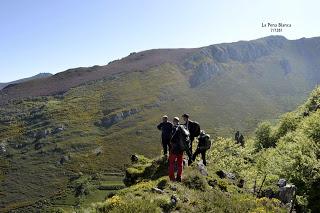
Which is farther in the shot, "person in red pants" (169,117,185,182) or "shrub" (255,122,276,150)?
"shrub" (255,122,276,150)

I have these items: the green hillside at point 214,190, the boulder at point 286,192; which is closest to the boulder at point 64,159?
the green hillside at point 214,190

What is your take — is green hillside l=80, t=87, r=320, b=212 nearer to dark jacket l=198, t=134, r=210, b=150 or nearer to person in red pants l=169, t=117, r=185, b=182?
person in red pants l=169, t=117, r=185, b=182

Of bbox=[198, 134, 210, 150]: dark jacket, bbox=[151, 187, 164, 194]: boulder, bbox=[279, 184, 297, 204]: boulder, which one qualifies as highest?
bbox=[198, 134, 210, 150]: dark jacket

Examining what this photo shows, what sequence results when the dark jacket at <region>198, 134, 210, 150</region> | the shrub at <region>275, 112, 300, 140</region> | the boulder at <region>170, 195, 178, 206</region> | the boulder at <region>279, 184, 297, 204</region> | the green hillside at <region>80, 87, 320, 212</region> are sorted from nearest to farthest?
the green hillside at <region>80, 87, 320, 212</region> < the boulder at <region>170, 195, 178, 206</region> < the boulder at <region>279, 184, 297, 204</region> < the dark jacket at <region>198, 134, 210, 150</region> < the shrub at <region>275, 112, 300, 140</region>

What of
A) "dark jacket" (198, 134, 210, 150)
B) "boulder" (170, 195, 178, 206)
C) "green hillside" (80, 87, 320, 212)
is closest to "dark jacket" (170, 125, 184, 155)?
"green hillside" (80, 87, 320, 212)

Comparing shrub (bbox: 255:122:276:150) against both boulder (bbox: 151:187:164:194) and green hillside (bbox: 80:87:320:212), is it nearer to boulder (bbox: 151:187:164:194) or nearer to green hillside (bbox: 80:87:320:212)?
green hillside (bbox: 80:87:320:212)

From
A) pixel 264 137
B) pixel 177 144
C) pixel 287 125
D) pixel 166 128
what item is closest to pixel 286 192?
pixel 166 128

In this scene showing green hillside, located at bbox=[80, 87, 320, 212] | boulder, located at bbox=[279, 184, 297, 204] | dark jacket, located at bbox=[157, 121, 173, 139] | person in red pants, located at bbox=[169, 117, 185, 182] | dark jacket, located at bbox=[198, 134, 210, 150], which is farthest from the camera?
dark jacket, located at bbox=[198, 134, 210, 150]

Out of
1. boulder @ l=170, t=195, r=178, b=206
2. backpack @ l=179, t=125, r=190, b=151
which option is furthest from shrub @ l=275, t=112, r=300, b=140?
boulder @ l=170, t=195, r=178, b=206

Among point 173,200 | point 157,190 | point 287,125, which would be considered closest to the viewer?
point 173,200

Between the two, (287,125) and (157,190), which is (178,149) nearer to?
(157,190)

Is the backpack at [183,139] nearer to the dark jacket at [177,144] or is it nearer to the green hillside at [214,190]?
the dark jacket at [177,144]

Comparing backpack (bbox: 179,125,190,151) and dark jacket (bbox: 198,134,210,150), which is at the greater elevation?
backpack (bbox: 179,125,190,151)

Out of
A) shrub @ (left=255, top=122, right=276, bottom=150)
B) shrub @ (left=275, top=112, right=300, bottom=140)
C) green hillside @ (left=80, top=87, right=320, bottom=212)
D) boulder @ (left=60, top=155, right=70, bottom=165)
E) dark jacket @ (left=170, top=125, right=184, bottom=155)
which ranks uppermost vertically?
dark jacket @ (left=170, top=125, right=184, bottom=155)
